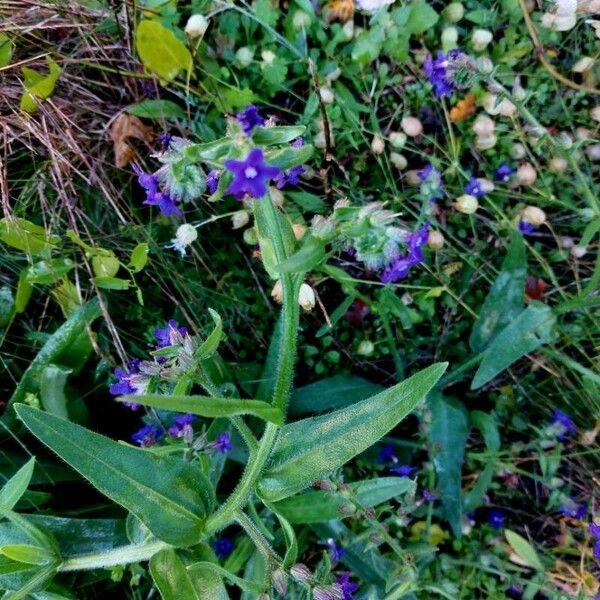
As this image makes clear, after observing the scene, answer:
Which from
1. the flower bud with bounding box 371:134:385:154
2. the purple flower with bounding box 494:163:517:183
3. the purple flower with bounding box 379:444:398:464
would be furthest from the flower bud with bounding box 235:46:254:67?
the purple flower with bounding box 379:444:398:464

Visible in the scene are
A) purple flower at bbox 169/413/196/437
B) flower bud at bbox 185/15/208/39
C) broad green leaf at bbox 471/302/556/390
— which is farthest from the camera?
flower bud at bbox 185/15/208/39

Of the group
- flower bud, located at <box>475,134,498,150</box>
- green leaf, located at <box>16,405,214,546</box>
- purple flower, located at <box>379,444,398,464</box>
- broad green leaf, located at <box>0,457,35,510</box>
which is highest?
flower bud, located at <box>475,134,498,150</box>

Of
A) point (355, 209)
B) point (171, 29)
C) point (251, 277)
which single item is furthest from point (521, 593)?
point (171, 29)

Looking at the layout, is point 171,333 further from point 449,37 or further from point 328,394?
point 449,37

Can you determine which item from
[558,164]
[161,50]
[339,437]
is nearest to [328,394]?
[339,437]

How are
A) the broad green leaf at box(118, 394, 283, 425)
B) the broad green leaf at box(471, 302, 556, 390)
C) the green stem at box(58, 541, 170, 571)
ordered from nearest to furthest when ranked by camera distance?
the broad green leaf at box(118, 394, 283, 425) < the green stem at box(58, 541, 170, 571) < the broad green leaf at box(471, 302, 556, 390)

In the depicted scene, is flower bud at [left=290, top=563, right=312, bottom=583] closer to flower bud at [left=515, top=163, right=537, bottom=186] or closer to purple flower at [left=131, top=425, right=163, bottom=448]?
purple flower at [left=131, top=425, right=163, bottom=448]

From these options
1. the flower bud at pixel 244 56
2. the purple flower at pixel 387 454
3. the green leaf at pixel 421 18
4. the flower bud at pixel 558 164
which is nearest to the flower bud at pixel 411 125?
the green leaf at pixel 421 18
